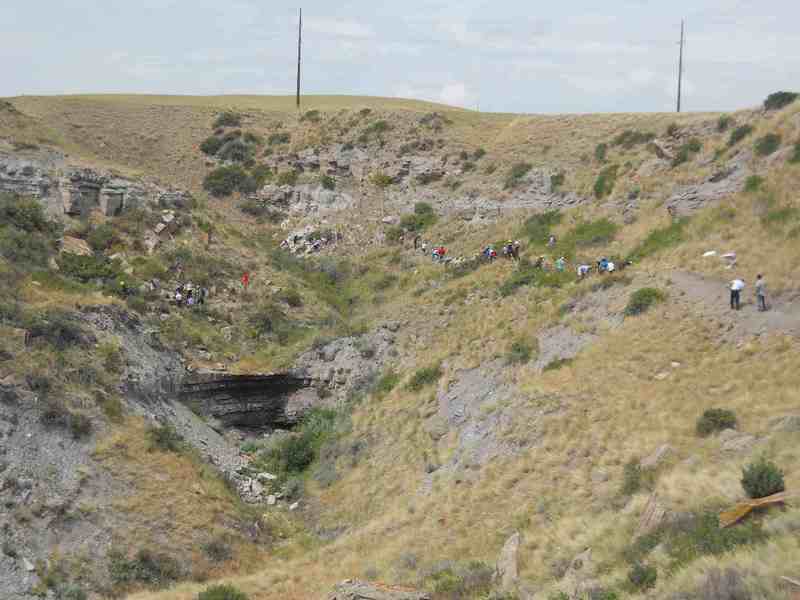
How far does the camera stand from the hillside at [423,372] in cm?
1794

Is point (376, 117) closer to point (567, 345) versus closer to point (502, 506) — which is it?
point (567, 345)

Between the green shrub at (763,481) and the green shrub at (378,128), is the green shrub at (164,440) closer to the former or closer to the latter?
the green shrub at (763,481)

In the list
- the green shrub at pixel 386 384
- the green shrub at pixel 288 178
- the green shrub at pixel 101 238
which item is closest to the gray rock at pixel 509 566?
the green shrub at pixel 386 384

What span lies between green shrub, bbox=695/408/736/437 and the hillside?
0.07 metres

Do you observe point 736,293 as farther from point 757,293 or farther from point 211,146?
point 211,146

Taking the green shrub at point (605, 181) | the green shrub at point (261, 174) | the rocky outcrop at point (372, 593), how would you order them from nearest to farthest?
the rocky outcrop at point (372, 593) < the green shrub at point (605, 181) < the green shrub at point (261, 174)

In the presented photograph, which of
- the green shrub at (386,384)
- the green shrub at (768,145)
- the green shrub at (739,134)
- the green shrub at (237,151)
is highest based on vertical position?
the green shrub at (237,151)

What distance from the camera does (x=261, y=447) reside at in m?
31.7

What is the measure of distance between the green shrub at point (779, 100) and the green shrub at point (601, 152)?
31.5 ft

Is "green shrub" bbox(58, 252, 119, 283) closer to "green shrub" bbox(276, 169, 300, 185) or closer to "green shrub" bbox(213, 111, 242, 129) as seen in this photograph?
"green shrub" bbox(276, 169, 300, 185)

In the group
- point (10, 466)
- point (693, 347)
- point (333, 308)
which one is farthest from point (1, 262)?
point (693, 347)

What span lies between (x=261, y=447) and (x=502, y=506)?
44.8 feet

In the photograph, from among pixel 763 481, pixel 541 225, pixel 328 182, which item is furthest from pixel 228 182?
pixel 763 481

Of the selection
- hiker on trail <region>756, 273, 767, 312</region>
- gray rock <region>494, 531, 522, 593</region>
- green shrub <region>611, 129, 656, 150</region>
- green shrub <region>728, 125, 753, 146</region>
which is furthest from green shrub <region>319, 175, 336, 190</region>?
gray rock <region>494, 531, 522, 593</region>
